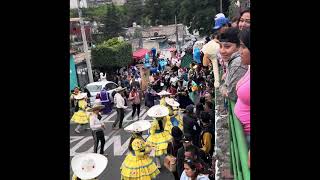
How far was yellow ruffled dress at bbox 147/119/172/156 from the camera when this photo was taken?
29.8 ft

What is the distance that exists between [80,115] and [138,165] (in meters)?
6.35

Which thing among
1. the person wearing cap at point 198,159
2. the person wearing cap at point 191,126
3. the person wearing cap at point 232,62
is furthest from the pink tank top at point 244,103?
the person wearing cap at point 191,126

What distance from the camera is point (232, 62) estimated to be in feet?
12.7

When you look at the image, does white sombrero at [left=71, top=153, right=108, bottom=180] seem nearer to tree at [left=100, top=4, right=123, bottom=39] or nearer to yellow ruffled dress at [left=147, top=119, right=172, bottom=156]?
yellow ruffled dress at [left=147, top=119, right=172, bottom=156]

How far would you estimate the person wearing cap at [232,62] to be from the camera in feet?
11.2

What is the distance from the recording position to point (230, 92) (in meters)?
3.61

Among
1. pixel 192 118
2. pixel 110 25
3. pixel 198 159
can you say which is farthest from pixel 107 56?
pixel 110 25

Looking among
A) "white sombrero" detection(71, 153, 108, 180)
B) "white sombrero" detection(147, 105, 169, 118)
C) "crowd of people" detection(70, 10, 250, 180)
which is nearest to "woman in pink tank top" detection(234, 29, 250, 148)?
"crowd of people" detection(70, 10, 250, 180)

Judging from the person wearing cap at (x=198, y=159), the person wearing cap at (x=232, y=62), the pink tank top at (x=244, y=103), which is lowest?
the person wearing cap at (x=198, y=159)

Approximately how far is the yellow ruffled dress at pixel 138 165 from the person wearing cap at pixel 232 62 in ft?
12.4

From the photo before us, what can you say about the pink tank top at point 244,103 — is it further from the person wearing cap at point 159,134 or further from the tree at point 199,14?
the tree at point 199,14
